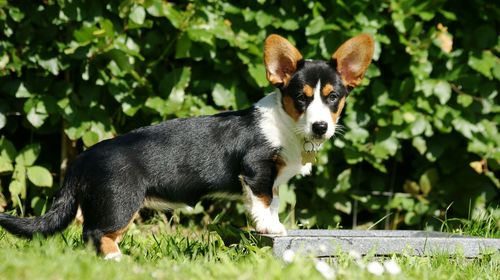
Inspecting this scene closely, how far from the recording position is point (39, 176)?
575 centimetres

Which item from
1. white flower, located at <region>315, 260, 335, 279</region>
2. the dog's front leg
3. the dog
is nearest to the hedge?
the dog

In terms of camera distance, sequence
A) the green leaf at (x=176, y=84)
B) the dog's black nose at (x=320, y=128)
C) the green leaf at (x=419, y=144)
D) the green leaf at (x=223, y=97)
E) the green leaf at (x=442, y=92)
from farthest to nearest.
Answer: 1. the green leaf at (x=419, y=144)
2. the green leaf at (x=442, y=92)
3. the green leaf at (x=223, y=97)
4. the green leaf at (x=176, y=84)
5. the dog's black nose at (x=320, y=128)

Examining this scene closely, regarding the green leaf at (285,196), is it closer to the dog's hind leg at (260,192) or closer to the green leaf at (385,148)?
the green leaf at (385,148)

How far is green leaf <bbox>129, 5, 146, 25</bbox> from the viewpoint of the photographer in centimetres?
558

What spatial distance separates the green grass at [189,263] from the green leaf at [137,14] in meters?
1.72

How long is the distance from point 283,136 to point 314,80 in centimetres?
39

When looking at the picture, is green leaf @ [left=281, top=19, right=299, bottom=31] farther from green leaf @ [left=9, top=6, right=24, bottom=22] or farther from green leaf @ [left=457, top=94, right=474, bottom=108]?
green leaf @ [left=9, top=6, right=24, bottom=22]

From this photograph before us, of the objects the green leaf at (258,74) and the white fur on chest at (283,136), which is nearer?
the white fur on chest at (283,136)

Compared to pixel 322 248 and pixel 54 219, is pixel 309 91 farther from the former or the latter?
pixel 54 219

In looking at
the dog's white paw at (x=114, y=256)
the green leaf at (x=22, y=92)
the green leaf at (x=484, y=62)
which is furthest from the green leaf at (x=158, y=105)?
the green leaf at (x=484, y=62)

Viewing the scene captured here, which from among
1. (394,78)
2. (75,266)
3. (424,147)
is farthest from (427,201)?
(75,266)

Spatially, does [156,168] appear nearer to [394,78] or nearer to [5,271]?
[5,271]

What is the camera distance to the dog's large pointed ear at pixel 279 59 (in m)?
4.54

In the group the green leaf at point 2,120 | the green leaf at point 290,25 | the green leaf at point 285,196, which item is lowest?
the green leaf at point 285,196
